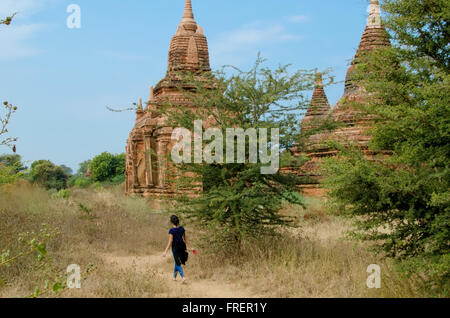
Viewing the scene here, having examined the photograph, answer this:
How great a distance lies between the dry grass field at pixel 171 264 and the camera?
23.7ft

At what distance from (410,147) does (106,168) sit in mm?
45834

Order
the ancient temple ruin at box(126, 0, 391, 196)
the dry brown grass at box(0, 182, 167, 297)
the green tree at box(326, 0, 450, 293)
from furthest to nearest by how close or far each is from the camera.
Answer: the ancient temple ruin at box(126, 0, 391, 196), the dry brown grass at box(0, 182, 167, 297), the green tree at box(326, 0, 450, 293)

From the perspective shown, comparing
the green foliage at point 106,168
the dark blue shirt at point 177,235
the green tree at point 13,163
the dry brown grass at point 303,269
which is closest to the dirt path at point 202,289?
the dry brown grass at point 303,269

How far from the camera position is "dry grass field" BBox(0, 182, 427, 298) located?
23.7 ft

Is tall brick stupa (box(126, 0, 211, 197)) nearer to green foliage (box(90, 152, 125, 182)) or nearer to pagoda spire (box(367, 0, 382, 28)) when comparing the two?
pagoda spire (box(367, 0, 382, 28))

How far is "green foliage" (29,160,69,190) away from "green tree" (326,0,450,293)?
38.8 meters

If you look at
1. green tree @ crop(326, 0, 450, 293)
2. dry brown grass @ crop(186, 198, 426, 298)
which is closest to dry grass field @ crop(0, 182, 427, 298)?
dry brown grass @ crop(186, 198, 426, 298)

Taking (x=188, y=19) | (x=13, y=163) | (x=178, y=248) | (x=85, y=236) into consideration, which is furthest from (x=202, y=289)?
(x=188, y=19)

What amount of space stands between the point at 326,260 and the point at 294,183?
1.85 metres

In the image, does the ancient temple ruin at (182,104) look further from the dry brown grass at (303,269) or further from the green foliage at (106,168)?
the green foliage at (106,168)

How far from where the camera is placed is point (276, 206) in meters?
9.42

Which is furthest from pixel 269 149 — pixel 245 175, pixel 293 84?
pixel 293 84

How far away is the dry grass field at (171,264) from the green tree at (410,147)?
631 millimetres
